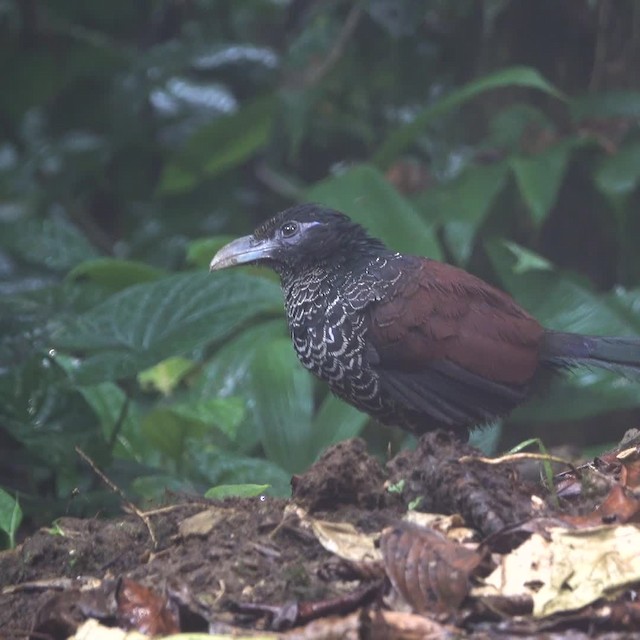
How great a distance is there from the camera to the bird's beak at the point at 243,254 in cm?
435

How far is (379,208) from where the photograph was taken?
227 inches

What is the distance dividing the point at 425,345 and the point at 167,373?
2.32 m

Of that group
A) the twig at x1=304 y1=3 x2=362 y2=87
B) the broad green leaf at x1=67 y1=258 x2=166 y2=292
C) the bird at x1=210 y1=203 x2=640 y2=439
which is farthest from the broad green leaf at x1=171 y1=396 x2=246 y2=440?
the twig at x1=304 y1=3 x2=362 y2=87

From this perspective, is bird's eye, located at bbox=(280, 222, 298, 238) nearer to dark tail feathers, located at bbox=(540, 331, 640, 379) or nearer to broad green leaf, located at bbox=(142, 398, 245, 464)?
broad green leaf, located at bbox=(142, 398, 245, 464)

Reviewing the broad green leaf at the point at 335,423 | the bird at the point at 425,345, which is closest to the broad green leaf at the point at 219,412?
the broad green leaf at the point at 335,423

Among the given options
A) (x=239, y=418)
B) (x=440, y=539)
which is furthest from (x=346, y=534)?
(x=239, y=418)

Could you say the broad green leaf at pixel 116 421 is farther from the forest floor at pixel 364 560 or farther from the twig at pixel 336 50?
the twig at pixel 336 50

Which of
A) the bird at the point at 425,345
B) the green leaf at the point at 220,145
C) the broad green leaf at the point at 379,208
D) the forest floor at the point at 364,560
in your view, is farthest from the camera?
the green leaf at the point at 220,145

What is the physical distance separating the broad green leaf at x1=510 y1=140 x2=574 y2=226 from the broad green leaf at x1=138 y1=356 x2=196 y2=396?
2037mm

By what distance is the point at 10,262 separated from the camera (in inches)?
274

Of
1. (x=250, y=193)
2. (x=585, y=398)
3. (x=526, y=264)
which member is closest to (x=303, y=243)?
(x=526, y=264)

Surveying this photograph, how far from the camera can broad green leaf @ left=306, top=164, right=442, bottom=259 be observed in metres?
5.55

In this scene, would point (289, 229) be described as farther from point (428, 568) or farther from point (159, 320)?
point (428, 568)

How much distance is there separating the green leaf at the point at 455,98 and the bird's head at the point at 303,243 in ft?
5.90
